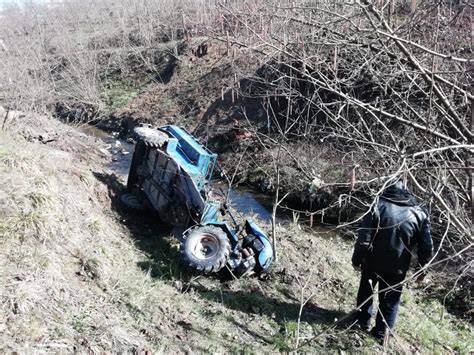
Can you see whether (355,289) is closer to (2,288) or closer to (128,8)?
(2,288)

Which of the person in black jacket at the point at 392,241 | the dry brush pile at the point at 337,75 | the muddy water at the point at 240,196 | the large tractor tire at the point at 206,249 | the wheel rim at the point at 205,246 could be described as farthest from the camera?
the muddy water at the point at 240,196

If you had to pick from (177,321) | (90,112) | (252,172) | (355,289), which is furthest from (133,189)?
(90,112)

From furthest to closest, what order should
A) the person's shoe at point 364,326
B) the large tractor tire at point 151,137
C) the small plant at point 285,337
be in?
the large tractor tire at point 151,137 < the person's shoe at point 364,326 < the small plant at point 285,337

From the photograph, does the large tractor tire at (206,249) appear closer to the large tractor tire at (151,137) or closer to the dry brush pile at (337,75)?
the dry brush pile at (337,75)

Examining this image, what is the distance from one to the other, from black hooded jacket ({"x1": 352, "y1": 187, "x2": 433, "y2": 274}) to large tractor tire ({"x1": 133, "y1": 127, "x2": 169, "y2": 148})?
3.70 metres

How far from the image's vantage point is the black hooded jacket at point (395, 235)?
489 cm

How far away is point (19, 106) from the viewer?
41.5 feet

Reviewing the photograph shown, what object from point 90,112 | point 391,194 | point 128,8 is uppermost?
point 391,194

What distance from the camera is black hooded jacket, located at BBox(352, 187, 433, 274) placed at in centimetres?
489

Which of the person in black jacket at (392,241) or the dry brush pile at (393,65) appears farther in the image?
the person in black jacket at (392,241)

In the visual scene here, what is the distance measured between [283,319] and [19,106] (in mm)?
10290

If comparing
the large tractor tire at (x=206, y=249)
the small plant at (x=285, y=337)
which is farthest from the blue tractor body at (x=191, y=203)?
the small plant at (x=285, y=337)

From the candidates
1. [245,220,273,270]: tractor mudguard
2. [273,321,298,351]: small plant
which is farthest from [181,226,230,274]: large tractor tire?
[273,321,298,351]: small plant

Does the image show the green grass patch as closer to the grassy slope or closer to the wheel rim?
the grassy slope
